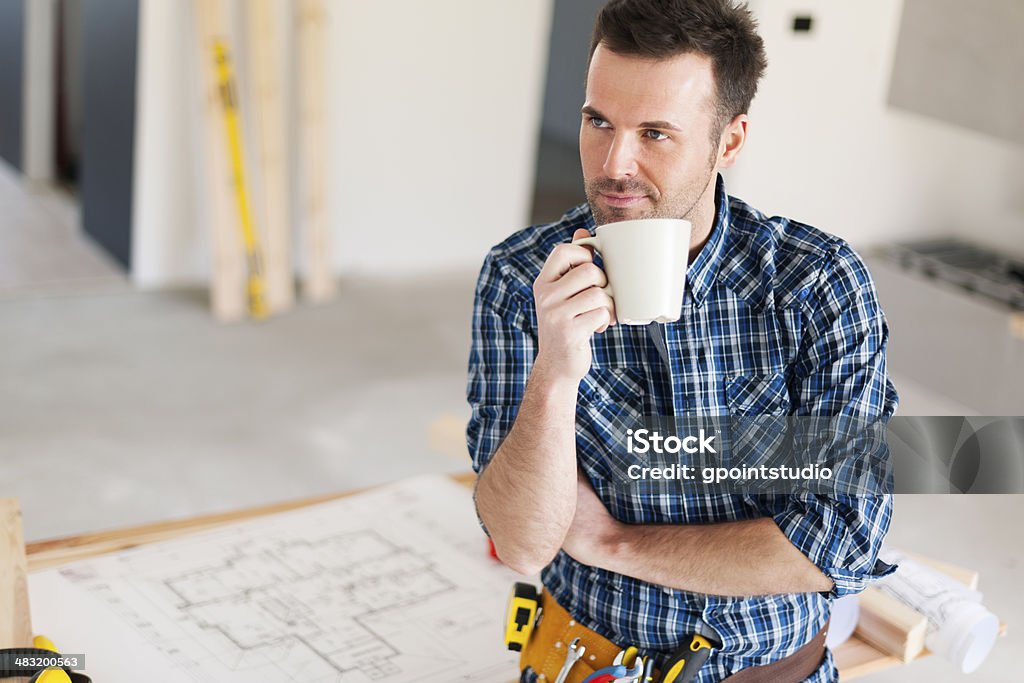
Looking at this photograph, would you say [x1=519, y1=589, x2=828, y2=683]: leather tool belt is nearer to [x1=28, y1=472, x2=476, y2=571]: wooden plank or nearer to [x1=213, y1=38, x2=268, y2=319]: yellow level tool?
[x1=28, y1=472, x2=476, y2=571]: wooden plank

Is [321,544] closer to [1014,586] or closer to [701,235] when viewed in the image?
[701,235]

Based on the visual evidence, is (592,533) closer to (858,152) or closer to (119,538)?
(119,538)

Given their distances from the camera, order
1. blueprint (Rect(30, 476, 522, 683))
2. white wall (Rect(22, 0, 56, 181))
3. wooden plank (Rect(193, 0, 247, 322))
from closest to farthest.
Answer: blueprint (Rect(30, 476, 522, 683)) → wooden plank (Rect(193, 0, 247, 322)) → white wall (Rect(22, 0, 56, 181))

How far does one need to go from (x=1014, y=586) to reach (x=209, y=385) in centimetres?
249

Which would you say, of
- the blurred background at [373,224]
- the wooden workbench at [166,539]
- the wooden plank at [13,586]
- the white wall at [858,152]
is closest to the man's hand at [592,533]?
the wooden workbench at [166,539]

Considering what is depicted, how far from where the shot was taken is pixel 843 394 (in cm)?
134

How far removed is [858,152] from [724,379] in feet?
12.1

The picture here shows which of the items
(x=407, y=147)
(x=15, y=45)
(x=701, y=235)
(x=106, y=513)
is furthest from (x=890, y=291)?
(x=15, y=45)

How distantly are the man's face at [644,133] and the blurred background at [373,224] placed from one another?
6.89ft

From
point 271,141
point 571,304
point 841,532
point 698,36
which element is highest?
point 698,36

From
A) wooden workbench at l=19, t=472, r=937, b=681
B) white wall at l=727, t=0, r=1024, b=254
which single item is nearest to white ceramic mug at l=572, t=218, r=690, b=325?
wooden workbench at l=19, t=472, r=937, b=681

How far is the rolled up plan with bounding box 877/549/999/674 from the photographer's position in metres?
1.73

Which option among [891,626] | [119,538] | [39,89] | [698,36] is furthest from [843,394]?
[39,89]

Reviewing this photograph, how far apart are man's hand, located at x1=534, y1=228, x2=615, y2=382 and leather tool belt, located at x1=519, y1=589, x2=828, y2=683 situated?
41cm
